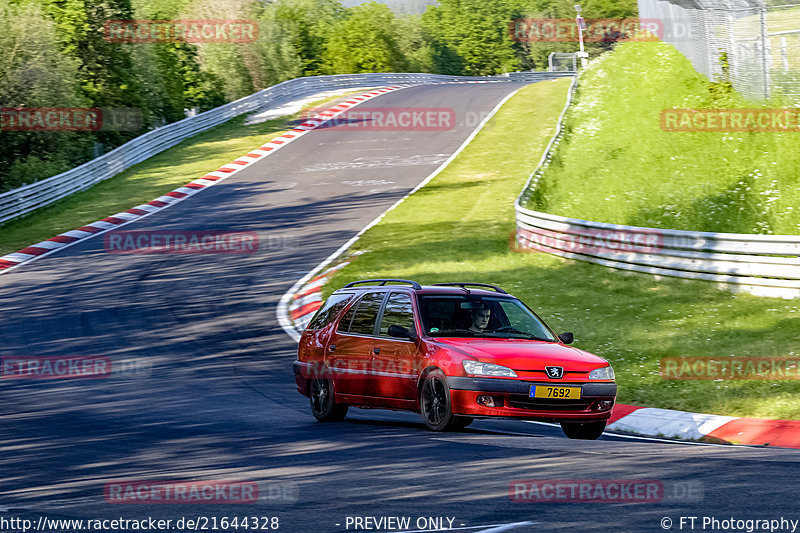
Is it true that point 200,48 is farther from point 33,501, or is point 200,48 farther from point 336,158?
point 33,501

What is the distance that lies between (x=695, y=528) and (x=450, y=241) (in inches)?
741

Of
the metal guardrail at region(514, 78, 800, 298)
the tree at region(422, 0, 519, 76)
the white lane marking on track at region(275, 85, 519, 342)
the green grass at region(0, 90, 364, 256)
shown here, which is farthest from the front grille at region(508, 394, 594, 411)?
the tree at region(422, 0, 519, 76)

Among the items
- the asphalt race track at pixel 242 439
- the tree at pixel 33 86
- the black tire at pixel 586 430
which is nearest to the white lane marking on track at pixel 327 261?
the asphalt race track at pixel 242 439

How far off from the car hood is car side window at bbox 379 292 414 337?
0.67m

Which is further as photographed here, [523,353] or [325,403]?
[325,403]

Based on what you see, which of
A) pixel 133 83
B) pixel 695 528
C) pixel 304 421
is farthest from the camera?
pixel 133 83

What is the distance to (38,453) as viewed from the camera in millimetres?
9969

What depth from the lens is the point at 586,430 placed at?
10.8 meters

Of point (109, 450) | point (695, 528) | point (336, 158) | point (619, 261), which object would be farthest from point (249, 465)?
point (336, 158)

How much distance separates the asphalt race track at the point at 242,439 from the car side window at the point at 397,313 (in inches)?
42.8

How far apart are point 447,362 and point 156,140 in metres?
34.0

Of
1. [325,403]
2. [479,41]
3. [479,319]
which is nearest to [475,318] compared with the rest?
[479,319]

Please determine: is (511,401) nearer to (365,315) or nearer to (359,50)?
(365,315)

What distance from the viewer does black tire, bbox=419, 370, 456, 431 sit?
10430mm
